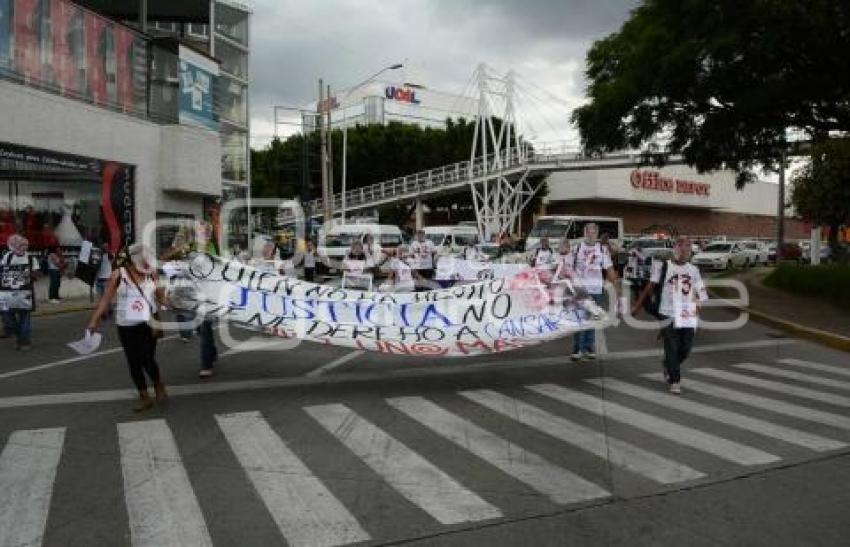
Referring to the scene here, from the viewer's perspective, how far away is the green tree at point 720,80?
1806 cm

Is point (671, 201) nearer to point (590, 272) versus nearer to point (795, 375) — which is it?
point (590, 272)

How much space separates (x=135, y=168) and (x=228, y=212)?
1514 centimetres

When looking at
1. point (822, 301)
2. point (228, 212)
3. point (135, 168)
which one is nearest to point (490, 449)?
point (822, 301)

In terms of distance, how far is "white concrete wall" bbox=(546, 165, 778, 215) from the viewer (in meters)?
73.2

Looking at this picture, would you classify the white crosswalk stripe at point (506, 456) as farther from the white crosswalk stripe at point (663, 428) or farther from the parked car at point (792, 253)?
the parked car at point (792, 253)

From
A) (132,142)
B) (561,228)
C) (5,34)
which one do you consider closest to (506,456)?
(5,34)

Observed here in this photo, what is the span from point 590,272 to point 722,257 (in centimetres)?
3499

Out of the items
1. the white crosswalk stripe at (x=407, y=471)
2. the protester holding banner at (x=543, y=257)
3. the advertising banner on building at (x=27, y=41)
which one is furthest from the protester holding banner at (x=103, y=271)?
the white crosswalk stripe at (x=407, y=471)

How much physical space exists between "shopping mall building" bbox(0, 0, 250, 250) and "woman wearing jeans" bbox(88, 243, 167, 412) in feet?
48.3

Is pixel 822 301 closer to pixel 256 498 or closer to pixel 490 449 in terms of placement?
pixel 490 449

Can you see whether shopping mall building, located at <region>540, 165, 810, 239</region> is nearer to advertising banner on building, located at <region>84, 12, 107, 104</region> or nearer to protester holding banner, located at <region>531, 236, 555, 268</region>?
advertising banner on building, located at <region>84, 12, 107, 104</region>

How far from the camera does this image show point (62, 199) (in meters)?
24.1

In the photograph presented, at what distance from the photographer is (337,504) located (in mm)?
5773

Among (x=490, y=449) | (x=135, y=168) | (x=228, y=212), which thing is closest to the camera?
(x=490, y=449)
